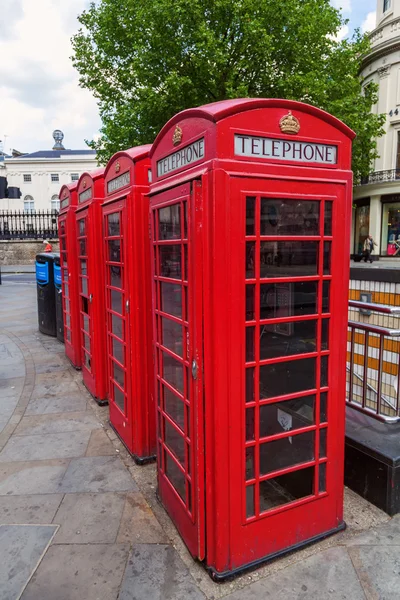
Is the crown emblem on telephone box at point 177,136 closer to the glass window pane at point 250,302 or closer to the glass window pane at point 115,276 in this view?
the glass window pane at point 250,302

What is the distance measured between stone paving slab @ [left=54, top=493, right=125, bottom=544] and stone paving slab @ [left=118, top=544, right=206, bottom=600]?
268mm

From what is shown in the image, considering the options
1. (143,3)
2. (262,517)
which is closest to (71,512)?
(262,517)

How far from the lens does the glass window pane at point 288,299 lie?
2.29 metres

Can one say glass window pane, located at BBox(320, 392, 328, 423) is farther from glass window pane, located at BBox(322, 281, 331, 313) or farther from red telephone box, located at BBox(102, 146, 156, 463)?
red telephone box, located at BBox(102, 146, 156, 463)

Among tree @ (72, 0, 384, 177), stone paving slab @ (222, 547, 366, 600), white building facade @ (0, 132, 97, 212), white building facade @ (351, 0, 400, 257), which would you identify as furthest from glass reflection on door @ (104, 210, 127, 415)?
Answer: white building facade @ (0, 132, 97, 212)

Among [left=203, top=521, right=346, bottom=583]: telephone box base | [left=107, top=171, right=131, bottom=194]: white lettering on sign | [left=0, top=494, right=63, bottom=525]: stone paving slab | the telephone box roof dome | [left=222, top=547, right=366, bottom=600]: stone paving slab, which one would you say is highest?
the telephone box roof dome

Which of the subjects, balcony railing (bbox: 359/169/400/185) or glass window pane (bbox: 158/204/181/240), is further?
balcony railing (bbox: 359/169/400/185)

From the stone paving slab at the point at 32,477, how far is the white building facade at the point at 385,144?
25.3 meters

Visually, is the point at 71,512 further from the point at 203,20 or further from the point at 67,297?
the point at 203,20

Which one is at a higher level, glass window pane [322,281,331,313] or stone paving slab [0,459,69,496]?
glass window pane [322,281,331,313]

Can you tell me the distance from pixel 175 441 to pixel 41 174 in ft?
172

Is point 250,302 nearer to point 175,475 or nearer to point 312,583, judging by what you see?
point 175,475

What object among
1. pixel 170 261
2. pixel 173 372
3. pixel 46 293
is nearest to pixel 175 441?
pixel 173 372

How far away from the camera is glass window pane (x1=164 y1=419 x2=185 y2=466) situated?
2666mm
